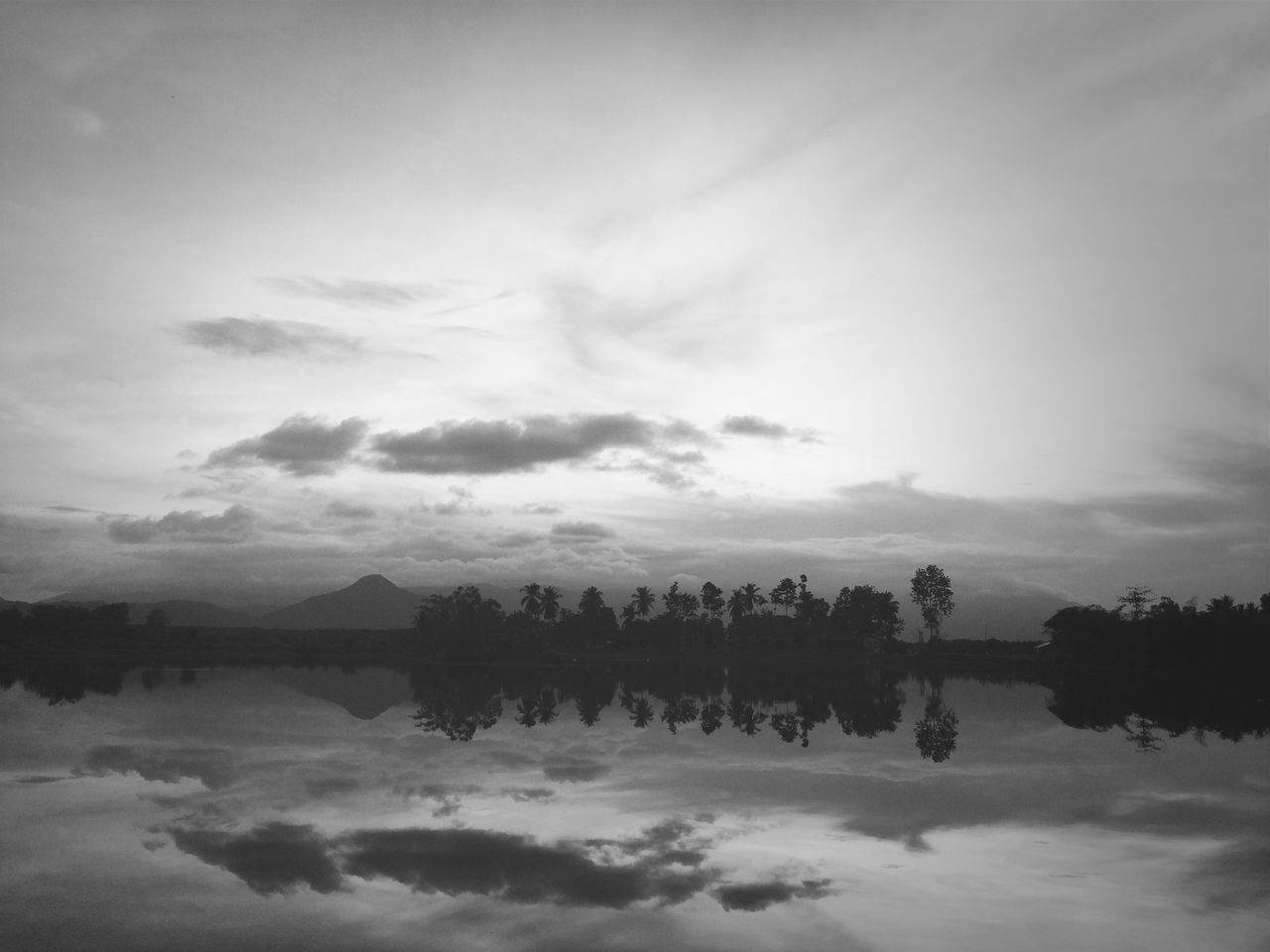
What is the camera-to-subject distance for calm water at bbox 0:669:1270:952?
40.7ft

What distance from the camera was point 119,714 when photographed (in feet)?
119

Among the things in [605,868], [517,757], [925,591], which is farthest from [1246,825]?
[925,591]

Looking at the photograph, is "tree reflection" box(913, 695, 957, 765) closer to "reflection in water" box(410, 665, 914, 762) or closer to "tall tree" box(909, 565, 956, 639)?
"reflection in water" box(410, 665, 914, 762)

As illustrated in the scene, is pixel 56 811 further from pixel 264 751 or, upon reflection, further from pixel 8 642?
pixel 8 642

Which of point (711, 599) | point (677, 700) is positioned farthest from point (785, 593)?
point (677, 700)

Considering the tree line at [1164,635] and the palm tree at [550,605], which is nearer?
the tree line at [1164,635]

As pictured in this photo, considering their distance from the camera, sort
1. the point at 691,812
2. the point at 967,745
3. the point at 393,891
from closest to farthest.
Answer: the point at 393,891 → the point at 691,812 → the point at 967,745

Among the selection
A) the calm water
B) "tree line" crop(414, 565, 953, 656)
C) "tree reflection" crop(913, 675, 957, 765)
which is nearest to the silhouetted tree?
"tree line" crop(414, 565, 953, 656)

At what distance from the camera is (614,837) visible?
1719cm

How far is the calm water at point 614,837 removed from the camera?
12398 mm

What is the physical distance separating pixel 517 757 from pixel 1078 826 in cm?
1596

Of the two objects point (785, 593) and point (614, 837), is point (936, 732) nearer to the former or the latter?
point (614, 837)

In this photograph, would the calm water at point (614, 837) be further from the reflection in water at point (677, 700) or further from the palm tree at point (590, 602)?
the palm tree at point (590, 602)

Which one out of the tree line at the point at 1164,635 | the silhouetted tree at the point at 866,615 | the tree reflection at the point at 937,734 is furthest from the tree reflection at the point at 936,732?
the silhouetted tree at the point at 866,615
